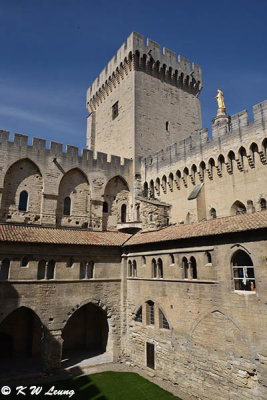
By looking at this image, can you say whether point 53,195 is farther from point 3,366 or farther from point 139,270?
point 3,366

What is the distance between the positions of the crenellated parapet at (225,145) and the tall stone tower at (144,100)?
518 centimetres

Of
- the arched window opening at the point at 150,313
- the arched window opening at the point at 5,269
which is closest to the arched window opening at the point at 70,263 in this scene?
the arched window opening at the point at 5,269

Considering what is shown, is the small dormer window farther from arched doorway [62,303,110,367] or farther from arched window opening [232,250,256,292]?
arched window opening [232,250,256,292]

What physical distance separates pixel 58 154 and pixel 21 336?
13.5 meters

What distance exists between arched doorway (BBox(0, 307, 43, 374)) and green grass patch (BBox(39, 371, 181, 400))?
17.8ft

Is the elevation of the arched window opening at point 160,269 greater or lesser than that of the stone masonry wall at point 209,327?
greater

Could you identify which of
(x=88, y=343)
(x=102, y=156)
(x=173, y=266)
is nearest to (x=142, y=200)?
(x=102, y=156)

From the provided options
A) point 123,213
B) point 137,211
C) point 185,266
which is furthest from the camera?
point 123,213

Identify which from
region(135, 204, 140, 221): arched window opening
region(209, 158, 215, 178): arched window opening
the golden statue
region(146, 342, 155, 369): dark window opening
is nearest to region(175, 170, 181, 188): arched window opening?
region(209, 158, 215, 178): arched window opening

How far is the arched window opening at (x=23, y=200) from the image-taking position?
21878 mm

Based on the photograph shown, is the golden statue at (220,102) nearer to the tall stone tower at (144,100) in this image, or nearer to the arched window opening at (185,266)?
the tall stone tower at (144,100)

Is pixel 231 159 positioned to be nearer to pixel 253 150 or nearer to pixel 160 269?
pixel 253 150

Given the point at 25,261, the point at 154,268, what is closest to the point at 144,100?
the point at 154,268

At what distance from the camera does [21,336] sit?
2036 centimetres
